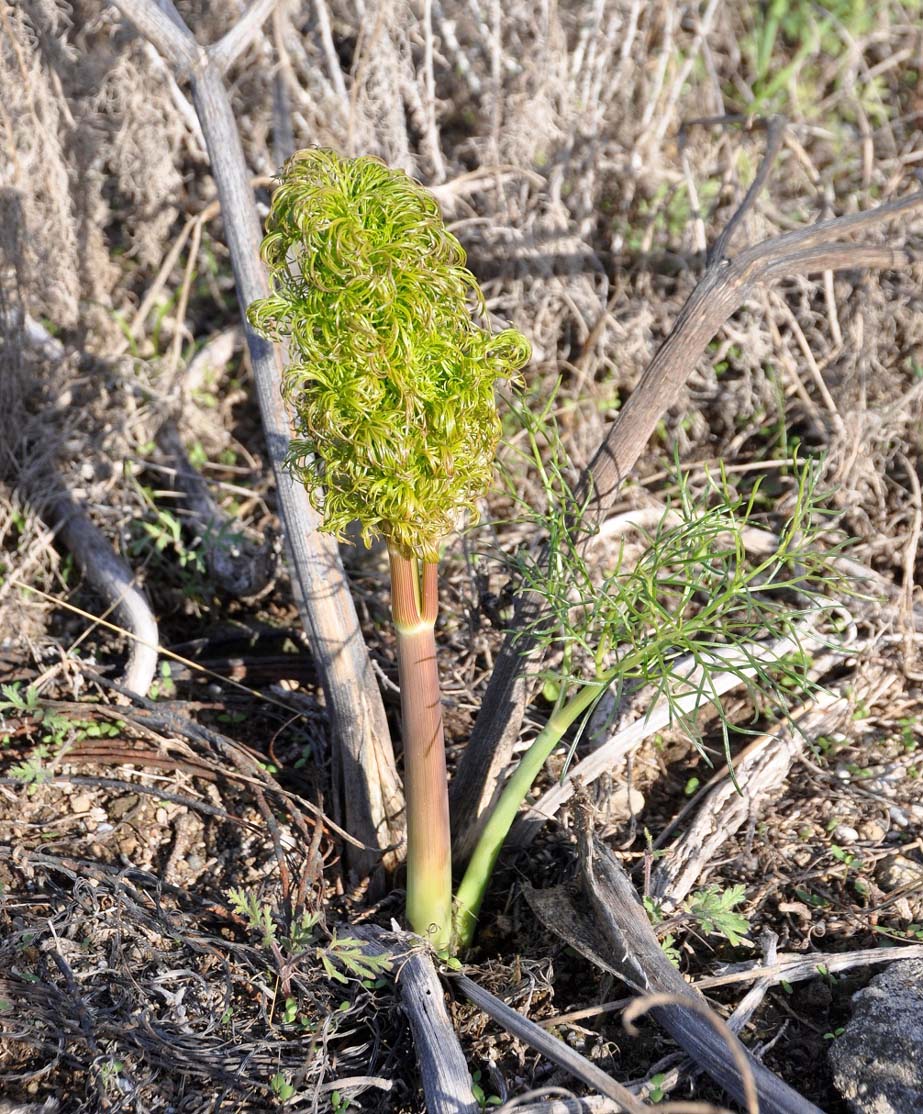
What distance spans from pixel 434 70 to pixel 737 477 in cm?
A: 215

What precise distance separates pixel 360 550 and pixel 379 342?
185 cm

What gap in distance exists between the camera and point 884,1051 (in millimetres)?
1854

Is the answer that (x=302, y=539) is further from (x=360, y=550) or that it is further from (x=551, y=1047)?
(x=551, y=1047)

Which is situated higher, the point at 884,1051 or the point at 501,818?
the point at 501,818

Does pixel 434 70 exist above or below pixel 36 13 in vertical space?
below

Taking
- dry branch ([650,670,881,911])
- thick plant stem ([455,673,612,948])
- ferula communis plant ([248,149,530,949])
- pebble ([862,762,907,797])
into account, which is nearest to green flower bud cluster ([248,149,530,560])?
ferula communis plant ([248,149,530,949])

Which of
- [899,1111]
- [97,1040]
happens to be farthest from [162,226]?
[899,1111]

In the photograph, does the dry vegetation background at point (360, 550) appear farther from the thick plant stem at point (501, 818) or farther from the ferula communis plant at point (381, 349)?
the ferula communis plant at point (381, 349)

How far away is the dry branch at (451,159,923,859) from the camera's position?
87.2 inches

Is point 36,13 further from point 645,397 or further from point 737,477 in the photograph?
point 737,477

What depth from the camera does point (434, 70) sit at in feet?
13.3

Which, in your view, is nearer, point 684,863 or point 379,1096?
point 379,1096

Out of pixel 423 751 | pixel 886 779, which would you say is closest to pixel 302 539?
pixel 423 751

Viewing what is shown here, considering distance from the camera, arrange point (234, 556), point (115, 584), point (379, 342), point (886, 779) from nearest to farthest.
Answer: point (379, 342) → point (886, 779) → point (115, 584) → point (234, 556)
